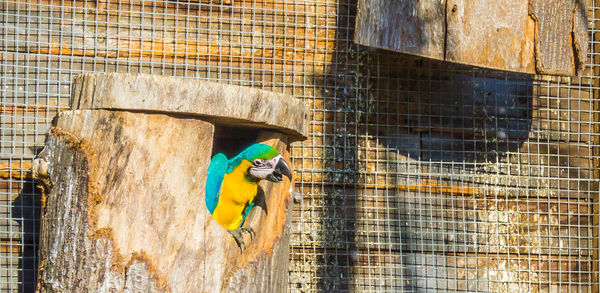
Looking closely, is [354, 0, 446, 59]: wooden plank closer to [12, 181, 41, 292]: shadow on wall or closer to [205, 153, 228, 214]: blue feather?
[205, 153, 228, 214]: blue feather

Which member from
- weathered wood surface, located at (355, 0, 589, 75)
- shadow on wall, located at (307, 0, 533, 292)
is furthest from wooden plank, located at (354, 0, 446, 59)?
shadow on wall, located at (307, 0, 533, 292)

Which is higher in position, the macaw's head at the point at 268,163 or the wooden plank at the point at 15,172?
the macaw's head at the point at 268,163

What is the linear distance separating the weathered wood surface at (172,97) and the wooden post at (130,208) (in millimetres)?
24

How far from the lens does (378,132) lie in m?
3.25

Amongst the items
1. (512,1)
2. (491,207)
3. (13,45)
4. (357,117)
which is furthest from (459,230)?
(13,45)

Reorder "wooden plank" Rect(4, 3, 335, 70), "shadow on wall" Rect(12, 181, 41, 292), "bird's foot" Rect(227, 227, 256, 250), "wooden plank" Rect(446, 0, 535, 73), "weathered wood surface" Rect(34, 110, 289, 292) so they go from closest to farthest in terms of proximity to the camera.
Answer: "weathered wood surface" Rect(34, 110, 289, 292)
"bird's foot" Rect(227, 227, 256, 250)
"wooden plank" Rect(446, 0, 535, 73)
"shadow on wall" Rect(12, 181, 41, 292)
"wooden plank" Rect(4, 3, 335, 70)

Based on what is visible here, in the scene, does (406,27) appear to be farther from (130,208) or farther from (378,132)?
(130,208)

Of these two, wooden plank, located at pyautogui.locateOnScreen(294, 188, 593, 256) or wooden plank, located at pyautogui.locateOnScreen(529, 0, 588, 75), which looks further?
wooden plank, located at pyautogui.locateOnScreen(294, 188, 593, 256)

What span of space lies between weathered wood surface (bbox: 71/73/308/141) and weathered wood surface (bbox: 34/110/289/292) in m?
0.04

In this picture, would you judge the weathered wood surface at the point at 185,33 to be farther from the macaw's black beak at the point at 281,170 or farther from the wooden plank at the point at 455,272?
the wooden plank at the point at 455,272

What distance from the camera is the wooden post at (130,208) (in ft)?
6.98

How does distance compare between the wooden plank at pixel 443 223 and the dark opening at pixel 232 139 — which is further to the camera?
the wooden plank at pixel 443 223

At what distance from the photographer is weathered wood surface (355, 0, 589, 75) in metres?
2.81

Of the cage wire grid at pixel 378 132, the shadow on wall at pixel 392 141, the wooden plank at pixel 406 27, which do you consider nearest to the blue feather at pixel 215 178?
the cage wire grid at pixel 378 132
